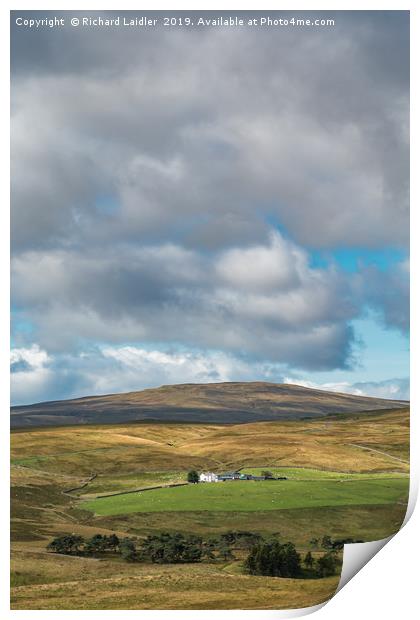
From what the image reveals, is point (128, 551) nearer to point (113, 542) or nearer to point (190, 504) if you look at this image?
point (113, 542)

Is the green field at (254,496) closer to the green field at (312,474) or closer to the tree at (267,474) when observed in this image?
the green field at (312,474)

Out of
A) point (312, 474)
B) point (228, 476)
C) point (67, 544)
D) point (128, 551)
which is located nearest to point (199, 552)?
point (128, 551)

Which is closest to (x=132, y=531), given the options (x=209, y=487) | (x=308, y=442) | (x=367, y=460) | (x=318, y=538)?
(x=318, y=538)

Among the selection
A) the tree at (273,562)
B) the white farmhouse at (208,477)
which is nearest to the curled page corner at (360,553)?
the tree at (273,562)

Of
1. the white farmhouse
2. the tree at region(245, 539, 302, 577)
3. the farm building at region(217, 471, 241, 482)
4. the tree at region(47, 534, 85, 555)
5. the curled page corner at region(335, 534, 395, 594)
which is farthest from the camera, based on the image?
the farm building at region(217, 471, 241, 482)

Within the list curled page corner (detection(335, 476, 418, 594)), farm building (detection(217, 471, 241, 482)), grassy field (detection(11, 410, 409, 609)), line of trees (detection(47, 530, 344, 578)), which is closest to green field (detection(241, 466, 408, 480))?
grassy field (detection(11, 410, 409, 609))

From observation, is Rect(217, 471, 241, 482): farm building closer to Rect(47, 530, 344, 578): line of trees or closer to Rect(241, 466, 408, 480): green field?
Rect(241, 466, 408, 480): green field

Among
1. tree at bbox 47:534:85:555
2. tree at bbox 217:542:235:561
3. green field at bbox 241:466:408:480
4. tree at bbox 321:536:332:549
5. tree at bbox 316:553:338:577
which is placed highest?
green field at bbox 241:466:408:480
